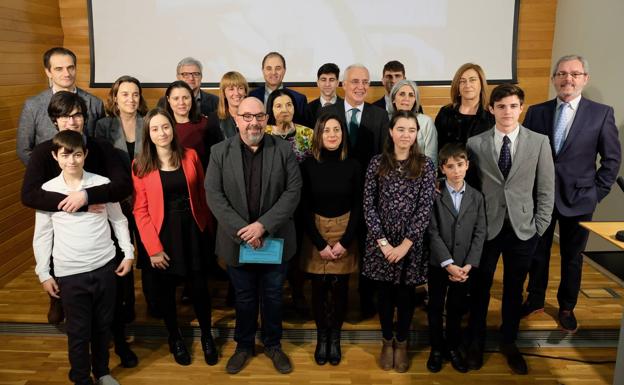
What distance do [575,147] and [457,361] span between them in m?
1.41

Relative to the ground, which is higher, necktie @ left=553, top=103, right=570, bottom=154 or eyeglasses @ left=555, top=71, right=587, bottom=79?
eyeglasses @ left=555, top=71, right=587, bottom=79

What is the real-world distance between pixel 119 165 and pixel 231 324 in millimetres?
1263

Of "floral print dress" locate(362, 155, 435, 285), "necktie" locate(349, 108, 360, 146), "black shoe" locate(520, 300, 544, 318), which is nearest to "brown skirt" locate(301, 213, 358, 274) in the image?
"floral print dress" locate(362, 155, 435, 285)

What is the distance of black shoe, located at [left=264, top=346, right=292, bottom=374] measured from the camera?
282 centimetres

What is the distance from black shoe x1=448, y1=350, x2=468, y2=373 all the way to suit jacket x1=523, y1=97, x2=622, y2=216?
3.43ft

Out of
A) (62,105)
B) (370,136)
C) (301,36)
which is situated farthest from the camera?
(301,36)

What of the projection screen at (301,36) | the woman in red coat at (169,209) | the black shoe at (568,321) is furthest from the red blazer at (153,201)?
the projection screen at (301,36)

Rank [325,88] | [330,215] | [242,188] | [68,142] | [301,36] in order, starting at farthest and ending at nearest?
[301,36]
[325,88]
[330,215]
[242,188]
[68,142]

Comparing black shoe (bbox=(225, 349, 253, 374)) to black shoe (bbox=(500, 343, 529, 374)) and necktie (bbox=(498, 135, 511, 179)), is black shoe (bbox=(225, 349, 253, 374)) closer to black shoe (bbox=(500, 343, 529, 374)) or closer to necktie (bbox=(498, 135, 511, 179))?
black shoe (bbox=(500, 343, 529, 374))

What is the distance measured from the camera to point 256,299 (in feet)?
9.19

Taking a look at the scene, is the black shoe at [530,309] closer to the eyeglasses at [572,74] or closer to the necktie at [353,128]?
the eyeglasses at [572,74]

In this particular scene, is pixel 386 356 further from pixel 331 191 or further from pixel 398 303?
pixel 331 191

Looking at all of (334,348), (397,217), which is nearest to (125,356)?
(334,348)

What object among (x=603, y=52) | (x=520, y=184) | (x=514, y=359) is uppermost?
(x=603, y=52)
